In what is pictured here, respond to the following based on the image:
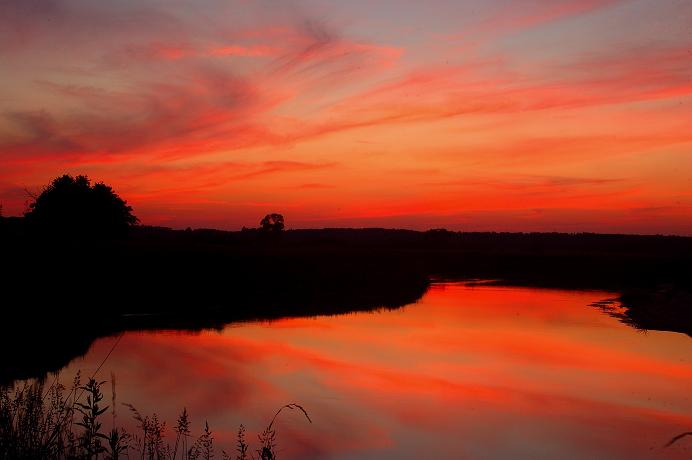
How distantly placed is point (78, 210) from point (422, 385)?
58909mm

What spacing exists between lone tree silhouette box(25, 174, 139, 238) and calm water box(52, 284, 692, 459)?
44.7m

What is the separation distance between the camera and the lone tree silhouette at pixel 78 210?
6881 centimetres

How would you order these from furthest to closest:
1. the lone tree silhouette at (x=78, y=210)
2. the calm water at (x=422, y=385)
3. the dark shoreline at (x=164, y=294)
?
the lone tree silhouette at (x=78, y=210) < the dark shoreline at (x=164, y=294) < the calm water at (x=422, y=385)

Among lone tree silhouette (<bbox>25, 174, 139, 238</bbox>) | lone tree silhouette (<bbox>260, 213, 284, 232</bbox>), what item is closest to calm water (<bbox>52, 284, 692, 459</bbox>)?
lone tree silhouette (<bbox>25, 174, 139, 238</bbox>)

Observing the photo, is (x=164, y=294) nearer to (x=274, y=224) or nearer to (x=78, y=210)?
(x=78, y=210)

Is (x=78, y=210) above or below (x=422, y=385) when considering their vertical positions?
above

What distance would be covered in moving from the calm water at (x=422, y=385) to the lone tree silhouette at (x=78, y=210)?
147 ft

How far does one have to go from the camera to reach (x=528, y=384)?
20938 mm

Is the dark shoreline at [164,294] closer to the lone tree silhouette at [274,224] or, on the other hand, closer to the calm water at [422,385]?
the calm water at [422,385]

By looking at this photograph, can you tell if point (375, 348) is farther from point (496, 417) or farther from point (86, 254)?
point (86, 254)

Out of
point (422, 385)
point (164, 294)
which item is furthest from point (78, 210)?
point (422, 385)

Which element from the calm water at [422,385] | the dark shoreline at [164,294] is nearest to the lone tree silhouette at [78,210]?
the dark shoreline at [164,294]

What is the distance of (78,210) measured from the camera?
69812 millimetres

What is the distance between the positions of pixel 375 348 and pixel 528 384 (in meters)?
7.41
